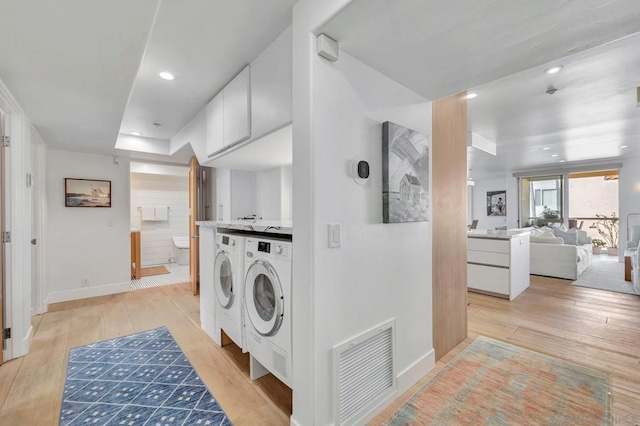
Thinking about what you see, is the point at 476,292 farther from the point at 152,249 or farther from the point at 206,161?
the point at 152,249

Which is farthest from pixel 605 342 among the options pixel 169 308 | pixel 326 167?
pixel 169 308

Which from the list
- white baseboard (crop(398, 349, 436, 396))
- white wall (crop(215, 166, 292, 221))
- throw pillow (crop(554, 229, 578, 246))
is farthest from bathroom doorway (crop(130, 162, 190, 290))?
throw pillow (crop(554, 229, 578, 246))

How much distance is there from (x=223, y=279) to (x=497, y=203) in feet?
31.8

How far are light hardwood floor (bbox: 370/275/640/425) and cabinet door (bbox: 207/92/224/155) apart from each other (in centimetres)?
254

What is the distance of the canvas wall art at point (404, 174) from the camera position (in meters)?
1.64

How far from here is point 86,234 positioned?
3943 mm

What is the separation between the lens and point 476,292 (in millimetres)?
4004

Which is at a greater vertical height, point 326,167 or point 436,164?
point 436,164

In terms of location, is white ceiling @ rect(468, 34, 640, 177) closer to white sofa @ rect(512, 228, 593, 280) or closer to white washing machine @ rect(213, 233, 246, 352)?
white sofa @ rect(512, 228, 593, 280)

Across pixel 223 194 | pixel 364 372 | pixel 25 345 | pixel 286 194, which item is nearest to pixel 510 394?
pixel 364 372

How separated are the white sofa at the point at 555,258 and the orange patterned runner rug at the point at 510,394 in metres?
3.45

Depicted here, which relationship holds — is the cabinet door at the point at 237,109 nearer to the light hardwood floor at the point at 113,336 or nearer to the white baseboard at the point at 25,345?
the light hardwood floor at the point at 113,336

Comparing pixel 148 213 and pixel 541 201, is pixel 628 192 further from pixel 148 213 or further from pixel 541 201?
pixel 148 213

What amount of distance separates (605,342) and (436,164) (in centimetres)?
231
